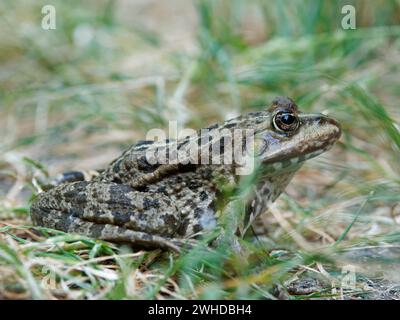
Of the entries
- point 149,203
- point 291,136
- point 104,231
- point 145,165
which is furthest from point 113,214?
point 291,136

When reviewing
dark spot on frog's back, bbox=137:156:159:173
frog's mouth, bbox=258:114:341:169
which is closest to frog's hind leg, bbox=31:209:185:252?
dark spot on frog's back, bbox=137:156:159:173

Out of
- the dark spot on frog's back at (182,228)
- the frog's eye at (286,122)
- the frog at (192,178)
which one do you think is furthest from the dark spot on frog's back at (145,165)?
the frog's eye at (286,122)

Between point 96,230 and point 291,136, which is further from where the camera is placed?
point 291,136

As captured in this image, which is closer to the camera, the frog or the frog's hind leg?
the frog's hind leg

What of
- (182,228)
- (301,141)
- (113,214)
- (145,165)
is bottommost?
(182,228)

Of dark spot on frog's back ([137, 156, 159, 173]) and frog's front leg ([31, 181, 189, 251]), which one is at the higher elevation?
dark spot on frog's back ([137, 156, 159, 173])

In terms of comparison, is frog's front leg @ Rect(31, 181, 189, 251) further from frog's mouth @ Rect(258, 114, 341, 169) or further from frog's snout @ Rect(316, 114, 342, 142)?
frog's snout @ Rect(316, 114, 342, 142)

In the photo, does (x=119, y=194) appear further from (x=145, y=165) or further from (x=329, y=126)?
(x=329, y=126)
